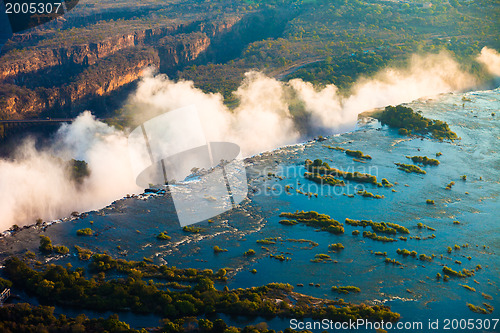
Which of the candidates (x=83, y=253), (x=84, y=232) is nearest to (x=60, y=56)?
(x=84, y=232)

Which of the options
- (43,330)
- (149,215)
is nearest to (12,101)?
(149,215)

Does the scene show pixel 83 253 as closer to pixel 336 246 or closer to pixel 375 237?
pixel 336 246

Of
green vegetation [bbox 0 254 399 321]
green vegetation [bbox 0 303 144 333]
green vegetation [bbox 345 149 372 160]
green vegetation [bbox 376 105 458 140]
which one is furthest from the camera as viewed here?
green vegetation [bbox 376 105 458 140]

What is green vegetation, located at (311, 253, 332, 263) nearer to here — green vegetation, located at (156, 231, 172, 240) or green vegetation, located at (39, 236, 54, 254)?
green vegetation, located at (156, 231, 172, 240)

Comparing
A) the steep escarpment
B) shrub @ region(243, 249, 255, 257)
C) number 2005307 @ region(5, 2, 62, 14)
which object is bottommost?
shrub @ region(243, 249, 255, 257)

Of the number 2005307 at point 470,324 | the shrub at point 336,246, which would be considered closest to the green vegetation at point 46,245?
the shrub at point 336,246

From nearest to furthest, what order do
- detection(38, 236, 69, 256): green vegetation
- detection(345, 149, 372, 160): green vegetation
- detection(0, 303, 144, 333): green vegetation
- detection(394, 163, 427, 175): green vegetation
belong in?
detection(0, 303, 144, 333): green vegetation → detection(38, 236, 69, 256): green vegetation → detection(394, 163, 427, 175): green vegetation → detection(345, 149, 372, 160): green vegetation

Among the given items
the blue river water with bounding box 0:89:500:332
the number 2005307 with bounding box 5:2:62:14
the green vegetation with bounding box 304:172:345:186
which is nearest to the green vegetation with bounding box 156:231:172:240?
the blue river water with bounding box 0:89:500:332
